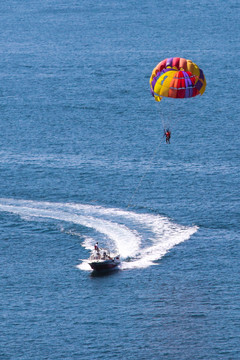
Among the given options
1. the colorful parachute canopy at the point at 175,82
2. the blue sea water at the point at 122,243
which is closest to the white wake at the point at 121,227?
the blue sea water at the point at 122,243

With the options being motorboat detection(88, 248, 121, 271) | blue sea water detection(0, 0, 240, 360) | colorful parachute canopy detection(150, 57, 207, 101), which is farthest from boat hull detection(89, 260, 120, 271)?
colorful parachute canopy detection(150, 57, 207, 101)

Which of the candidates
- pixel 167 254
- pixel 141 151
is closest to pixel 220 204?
pixel 167 254

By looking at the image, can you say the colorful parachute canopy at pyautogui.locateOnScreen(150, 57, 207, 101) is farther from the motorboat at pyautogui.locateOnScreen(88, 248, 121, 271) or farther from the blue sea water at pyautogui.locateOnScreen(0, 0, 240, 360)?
the blue sea water at pyautogui.locateOnScreen(0, 0, 240, 360)

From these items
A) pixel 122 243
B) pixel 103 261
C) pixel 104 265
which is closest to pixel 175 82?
pixel 122 243

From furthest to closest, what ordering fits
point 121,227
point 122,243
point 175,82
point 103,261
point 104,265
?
point 121,227 → point 122,243 → point 104,265 → point 103,261 → point 175,82

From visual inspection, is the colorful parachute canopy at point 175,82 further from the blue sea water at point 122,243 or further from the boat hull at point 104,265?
the blue sea water at point 122,243

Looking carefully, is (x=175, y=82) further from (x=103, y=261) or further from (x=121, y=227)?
(x=121, y=227)
